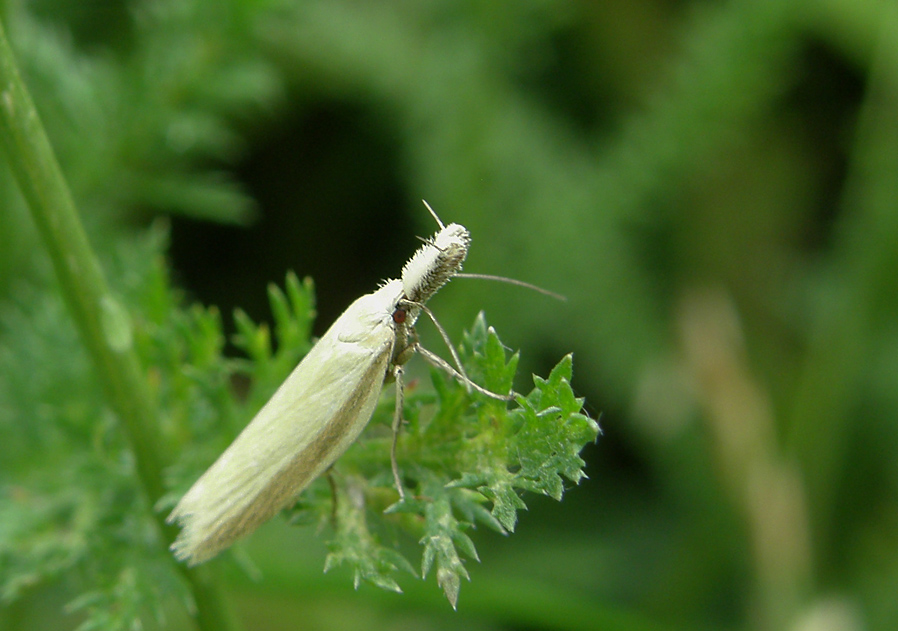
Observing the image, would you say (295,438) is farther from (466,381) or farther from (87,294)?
(87,294)

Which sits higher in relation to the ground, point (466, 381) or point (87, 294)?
point (87, 294)

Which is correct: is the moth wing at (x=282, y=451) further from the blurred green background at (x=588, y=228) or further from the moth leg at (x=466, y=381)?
the blurred green background at (x=588, y=228)

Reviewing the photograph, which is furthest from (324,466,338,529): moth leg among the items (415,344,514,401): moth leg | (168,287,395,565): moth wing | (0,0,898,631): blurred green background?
(0,0,898,631): blurred green background

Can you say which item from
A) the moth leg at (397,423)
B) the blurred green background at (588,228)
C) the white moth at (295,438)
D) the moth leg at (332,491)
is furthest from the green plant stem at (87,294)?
the blurred green background at (588,228)

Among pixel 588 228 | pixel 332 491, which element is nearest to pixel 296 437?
pixel 332 491

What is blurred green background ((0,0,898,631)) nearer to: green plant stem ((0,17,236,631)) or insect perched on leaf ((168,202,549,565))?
green plant stem ((0,17,236,631))

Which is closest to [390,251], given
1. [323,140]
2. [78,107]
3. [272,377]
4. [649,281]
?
[323,140]
